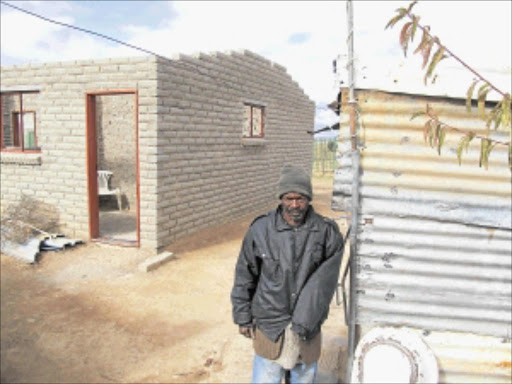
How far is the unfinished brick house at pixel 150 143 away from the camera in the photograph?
6965mm

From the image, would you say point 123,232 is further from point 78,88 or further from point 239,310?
point 239,310

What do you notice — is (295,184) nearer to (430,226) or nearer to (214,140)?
(430,226)

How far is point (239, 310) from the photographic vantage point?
2.46m

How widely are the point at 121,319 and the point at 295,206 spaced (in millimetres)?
3508

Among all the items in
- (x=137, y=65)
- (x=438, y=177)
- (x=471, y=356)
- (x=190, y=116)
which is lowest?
(x=471, y=356)

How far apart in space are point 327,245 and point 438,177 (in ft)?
2.58

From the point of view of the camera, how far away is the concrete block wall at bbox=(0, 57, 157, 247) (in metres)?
6.90

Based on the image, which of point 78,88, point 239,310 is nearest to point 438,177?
point 239,310

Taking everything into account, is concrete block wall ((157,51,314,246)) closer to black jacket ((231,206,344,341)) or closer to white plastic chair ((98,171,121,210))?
white plastic chair ((98,171,121,210))

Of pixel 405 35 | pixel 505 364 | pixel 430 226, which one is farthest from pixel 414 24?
pixel 505 364

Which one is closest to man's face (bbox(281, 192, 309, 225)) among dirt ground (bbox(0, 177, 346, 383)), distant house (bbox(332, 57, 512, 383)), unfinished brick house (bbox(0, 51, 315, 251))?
distant house (bbox(332, 57, 512, 383))

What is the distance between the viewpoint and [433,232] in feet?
8.41

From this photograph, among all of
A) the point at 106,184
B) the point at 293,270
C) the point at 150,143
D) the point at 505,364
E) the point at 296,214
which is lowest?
the point at 505,364

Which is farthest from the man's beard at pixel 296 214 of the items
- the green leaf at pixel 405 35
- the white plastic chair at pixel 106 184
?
the white plastic chair at pixel 106 184
